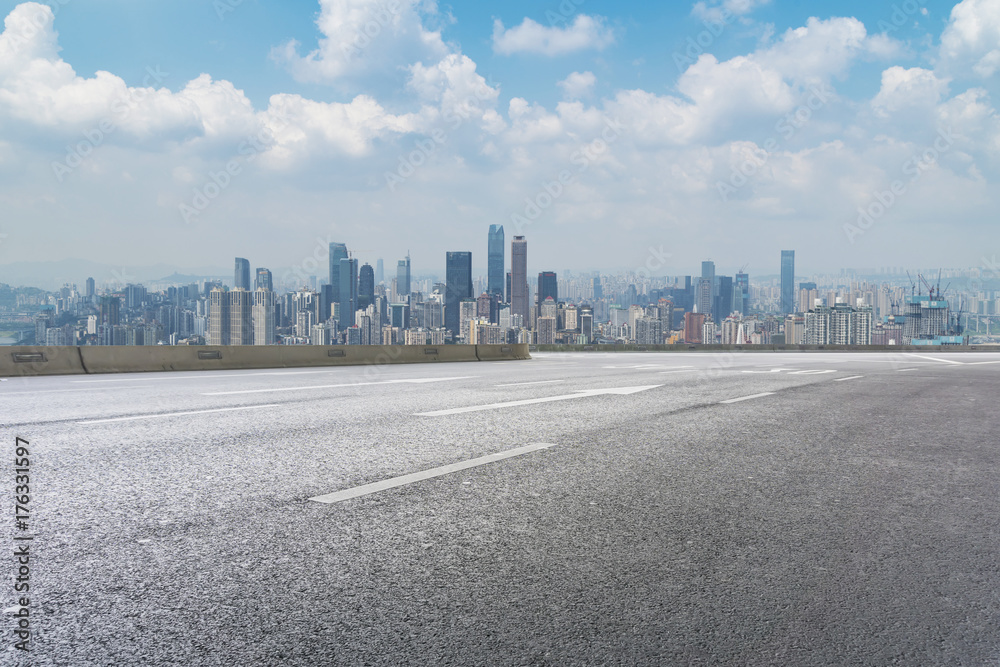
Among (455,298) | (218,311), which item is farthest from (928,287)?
(218,311)

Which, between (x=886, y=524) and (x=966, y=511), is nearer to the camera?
(x=886, y=524)

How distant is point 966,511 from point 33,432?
306 inches

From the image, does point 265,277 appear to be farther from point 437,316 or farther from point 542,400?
point 542,400

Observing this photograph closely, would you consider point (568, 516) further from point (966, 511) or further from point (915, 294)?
point (915, 294)

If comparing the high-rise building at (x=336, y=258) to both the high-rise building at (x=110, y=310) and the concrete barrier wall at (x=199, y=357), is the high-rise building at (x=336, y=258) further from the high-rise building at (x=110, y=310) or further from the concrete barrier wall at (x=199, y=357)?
the concrete barrier wall at (x=199, y=357)

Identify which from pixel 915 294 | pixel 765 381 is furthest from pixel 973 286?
pixel 765 381

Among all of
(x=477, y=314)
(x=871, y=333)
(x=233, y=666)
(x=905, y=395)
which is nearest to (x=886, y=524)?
(x=233, y=666)

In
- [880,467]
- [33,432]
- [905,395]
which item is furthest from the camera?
[905,395]

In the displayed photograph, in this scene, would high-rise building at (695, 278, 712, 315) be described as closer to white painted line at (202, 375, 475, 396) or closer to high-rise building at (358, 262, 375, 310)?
high-rise building at (358, 262, 375, 310)

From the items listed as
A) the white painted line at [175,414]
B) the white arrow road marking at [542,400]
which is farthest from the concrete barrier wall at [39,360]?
the white arrow road marking at [542,400]

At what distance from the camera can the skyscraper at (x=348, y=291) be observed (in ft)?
327

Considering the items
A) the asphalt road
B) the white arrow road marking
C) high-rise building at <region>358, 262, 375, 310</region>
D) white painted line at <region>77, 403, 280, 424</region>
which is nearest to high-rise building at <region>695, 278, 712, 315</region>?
high-rise building at <region>358, 262, 375, 310</region>

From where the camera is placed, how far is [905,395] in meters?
12.4

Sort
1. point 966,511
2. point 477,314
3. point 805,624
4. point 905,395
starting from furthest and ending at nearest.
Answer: point 477,314, point 905,395, point 966,511, point 805,624
